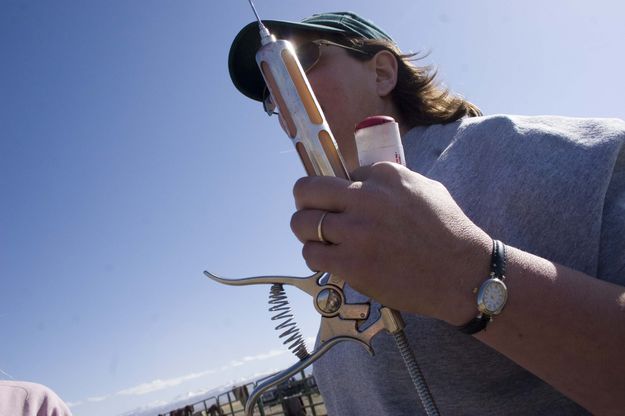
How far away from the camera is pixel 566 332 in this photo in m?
0.82

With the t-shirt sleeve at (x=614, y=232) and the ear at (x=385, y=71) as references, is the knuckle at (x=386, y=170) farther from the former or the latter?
the ear at (x=385, y=71)

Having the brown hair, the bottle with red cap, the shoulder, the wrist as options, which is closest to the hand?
the wrist

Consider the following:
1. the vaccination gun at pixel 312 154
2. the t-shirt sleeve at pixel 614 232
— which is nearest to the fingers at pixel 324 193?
the vaccination gun at pixel 312 154

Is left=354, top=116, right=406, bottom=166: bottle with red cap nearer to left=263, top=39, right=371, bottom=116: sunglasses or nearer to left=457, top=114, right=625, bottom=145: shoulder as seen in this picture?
→ left=457, top=114, right=625, bottom=145: shoulder

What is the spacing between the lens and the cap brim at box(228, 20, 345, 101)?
5.16 feet

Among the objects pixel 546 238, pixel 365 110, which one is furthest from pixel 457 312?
pixel 365 110

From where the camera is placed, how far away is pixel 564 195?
107 centimetres

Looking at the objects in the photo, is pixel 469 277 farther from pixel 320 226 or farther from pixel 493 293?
pixel 320 226

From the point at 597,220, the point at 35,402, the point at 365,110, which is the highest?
the point at 365,110

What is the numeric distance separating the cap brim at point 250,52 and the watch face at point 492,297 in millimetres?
1095

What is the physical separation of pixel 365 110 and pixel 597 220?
800 mm

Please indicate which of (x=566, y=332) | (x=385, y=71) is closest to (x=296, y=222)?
(x=566, y=332)

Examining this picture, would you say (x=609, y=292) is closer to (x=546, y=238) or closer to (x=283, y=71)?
(x=546, y=238)

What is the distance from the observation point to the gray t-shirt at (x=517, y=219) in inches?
41.1
